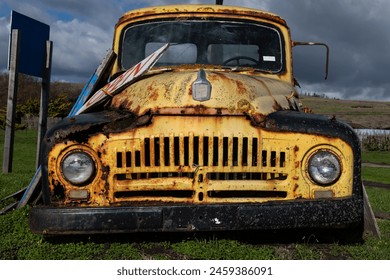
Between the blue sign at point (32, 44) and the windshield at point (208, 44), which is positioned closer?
the windshield at point (208, 44)

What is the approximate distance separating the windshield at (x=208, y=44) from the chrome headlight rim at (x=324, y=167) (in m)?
1.68

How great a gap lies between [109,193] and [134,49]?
2097 mm

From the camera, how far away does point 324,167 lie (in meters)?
3.41

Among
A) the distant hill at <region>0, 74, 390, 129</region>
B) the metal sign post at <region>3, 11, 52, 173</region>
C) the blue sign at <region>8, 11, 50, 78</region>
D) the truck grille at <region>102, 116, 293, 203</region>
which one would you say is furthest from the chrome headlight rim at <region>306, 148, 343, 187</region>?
the distant hill at <region>0, 74, 390, 129</region>

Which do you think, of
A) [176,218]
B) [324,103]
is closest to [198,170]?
[176,218]

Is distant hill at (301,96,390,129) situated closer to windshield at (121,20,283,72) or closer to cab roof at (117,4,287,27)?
cab roof at (117,4,287,27)

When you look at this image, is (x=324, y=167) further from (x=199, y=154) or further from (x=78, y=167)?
(x=78, y=167)

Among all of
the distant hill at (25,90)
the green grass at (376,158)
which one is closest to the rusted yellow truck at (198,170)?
the green grass at (376,158)

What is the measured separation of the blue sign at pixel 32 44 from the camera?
772 centimetres

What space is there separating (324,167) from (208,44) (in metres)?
2.02

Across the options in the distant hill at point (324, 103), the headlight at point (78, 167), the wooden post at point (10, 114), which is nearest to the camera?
the headlight at point (78, 167)

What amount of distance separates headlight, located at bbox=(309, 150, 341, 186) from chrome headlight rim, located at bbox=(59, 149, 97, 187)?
4.61ft

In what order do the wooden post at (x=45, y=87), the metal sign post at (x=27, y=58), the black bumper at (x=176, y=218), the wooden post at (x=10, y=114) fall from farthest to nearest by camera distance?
the wooden post at (x=45, y=87), the wooden post at (x=10, y=114), the metal sign post at (x=27, y=58), the black bumper at (x=176, y=218)

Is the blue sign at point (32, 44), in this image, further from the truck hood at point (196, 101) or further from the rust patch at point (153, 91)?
the rust patch at point (153, 91)
